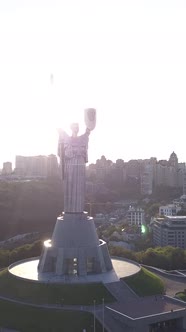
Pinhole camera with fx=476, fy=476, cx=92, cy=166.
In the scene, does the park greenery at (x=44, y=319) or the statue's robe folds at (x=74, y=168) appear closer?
the park greenery at (x=44, y=319)

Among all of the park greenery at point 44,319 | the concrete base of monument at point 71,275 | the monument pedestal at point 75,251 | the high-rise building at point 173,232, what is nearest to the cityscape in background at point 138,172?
the high-rise building at point 173,232

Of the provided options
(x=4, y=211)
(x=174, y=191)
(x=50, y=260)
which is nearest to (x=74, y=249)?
(x=50, y=260)

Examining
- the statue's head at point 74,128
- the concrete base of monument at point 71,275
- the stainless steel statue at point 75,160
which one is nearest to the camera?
the concrete base of monument at point 71,275

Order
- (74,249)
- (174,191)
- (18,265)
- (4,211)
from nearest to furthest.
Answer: (74,249) → (18,265) → (4,211) → (174,191)

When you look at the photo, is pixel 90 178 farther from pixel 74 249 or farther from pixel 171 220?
pixel 74 249

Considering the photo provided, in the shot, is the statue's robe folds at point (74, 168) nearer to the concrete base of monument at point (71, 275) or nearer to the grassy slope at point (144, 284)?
the concrete base of monument at point (71, 275)

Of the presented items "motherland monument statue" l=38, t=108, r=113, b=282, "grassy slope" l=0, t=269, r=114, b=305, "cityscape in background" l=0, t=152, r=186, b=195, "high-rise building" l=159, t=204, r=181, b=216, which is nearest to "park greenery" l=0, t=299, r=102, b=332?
"grassy slope" l=0, t=269, r=114, b=305
